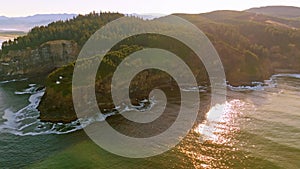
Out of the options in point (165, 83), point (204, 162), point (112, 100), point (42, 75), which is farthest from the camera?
point (42, 75)

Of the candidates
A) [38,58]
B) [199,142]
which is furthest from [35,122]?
[38,58]

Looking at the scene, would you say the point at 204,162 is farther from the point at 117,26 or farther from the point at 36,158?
the point at 117,26

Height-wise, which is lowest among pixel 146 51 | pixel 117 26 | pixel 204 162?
pixel 204 162

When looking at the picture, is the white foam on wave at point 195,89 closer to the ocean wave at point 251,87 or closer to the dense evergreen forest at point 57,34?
the ocean wave at point 251,87

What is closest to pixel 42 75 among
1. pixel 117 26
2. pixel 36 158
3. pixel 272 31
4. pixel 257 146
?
pixel 117 26

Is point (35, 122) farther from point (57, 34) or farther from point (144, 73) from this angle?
point (57, 34)

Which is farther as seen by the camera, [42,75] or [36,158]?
[42,75]
